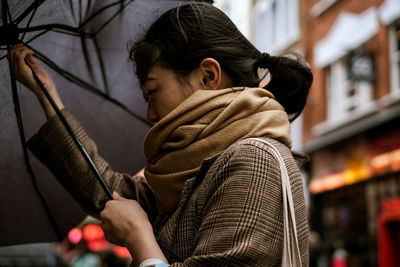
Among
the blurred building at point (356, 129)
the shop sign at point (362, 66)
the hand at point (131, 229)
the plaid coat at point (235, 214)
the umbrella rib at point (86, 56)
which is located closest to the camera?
the plaid coat at point (235, 214)

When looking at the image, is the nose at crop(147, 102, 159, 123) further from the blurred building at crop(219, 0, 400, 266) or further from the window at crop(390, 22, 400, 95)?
the window at crop(390, 22, 400, 95)

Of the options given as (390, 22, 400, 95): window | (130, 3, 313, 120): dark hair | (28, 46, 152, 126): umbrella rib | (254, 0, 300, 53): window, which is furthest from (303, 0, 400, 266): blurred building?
(130, 3, 313, 120): dark hair

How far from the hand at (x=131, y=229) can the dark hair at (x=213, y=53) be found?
46 cm

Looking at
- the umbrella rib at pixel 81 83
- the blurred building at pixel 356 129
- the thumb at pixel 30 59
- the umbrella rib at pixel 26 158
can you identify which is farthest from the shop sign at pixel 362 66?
the thumb at pixel 30 59

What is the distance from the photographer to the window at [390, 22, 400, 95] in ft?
38.6

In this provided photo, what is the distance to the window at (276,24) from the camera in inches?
670

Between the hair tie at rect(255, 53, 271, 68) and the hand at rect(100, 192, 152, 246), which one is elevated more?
the hair tie at rect(255, 53, 271, 68)

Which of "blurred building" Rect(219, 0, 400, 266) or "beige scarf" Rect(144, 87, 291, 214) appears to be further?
"blurred building" Rect(219, 0, 400, 266)

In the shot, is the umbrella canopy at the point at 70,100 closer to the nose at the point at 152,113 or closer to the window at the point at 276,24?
the nose at the point at 152,113

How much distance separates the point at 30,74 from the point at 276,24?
660 inches

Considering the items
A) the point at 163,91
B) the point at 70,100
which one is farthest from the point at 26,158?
the point at 163,91

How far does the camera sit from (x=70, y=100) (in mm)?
2480

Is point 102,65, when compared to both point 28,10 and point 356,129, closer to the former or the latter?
point 28,10

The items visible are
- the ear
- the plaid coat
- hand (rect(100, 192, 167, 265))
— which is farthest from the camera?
the ear
